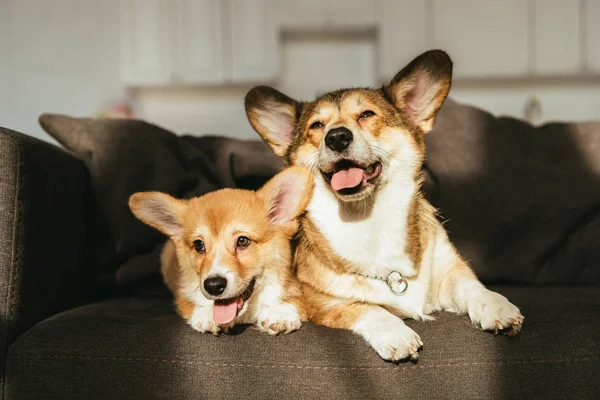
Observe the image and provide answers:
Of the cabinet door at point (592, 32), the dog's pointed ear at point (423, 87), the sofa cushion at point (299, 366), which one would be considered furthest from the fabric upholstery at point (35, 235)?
the cabinet door at point (592, 32)

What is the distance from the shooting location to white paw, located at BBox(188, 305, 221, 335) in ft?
4.10

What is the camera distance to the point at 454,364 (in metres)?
1.13

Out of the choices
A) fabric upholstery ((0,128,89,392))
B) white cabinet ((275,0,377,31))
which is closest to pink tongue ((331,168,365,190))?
fabric upholstery ((0,128,89,392))

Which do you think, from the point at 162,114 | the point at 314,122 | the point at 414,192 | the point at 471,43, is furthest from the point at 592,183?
the point at 162,114

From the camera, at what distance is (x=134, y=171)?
184 cm

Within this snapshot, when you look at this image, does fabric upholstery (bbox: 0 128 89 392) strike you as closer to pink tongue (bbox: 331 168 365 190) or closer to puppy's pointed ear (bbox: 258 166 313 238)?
puppy's pointed ear (bbox: 258 166 313 238)

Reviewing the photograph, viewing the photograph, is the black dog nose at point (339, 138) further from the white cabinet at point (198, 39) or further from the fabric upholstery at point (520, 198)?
the white cabinet at point (198, 39)

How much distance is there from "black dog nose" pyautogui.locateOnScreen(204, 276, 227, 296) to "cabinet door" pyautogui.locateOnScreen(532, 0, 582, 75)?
10.3 feet

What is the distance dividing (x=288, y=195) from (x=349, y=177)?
22cm

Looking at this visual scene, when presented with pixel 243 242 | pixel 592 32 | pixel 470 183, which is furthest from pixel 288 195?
pixel 592 32

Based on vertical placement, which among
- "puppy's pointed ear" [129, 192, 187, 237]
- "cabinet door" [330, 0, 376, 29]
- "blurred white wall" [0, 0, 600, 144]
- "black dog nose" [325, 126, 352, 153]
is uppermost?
"cabinet door" [330, 0, 376, 29]

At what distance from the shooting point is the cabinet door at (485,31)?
137 inches

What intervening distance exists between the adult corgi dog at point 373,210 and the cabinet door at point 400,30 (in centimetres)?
199

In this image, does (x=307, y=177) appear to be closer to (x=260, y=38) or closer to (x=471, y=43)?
(x=260, y=38)
